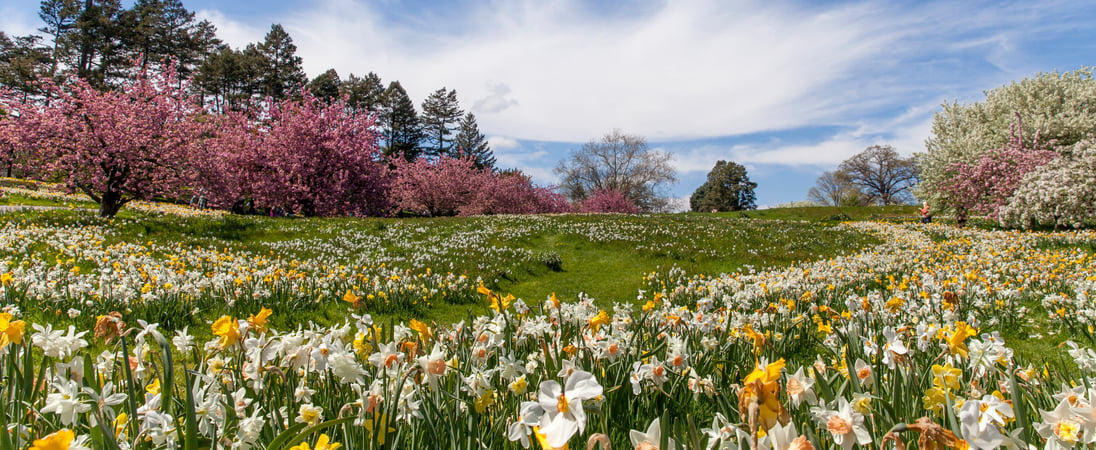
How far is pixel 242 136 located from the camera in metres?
23.5

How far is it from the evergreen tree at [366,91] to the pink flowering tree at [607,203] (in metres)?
24.0

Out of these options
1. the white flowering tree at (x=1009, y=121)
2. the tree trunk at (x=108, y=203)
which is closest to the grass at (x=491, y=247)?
the tree trunk at (x=108, y=203)

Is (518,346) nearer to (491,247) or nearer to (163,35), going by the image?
(491,247)

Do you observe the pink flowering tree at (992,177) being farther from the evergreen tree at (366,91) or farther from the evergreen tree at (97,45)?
the evergreen tree at (97,45)

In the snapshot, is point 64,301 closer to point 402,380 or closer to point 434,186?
point 402,380

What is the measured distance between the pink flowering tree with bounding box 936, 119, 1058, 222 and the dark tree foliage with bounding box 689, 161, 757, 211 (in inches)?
1909

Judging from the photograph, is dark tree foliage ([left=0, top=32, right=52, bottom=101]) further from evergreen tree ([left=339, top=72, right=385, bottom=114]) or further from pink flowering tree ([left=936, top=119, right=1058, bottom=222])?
pink flowering tree ([left=936, top=119, right=1058, bottom=222])

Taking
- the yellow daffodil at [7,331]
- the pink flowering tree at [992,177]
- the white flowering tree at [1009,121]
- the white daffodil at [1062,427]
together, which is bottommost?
the white daffodil at [1062,427]

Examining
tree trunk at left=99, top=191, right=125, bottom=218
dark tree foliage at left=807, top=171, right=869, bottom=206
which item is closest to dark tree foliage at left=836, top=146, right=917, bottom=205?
dark tree foliage at left=807, top=171, right=869, bottom=206

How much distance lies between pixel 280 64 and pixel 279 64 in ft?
0.28

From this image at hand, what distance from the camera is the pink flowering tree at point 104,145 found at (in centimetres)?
1358

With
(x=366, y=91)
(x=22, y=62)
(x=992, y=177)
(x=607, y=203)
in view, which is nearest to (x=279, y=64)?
(x=366, y=91)

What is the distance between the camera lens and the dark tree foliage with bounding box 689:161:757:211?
71262 millimetres

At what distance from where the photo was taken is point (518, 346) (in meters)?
2.96
